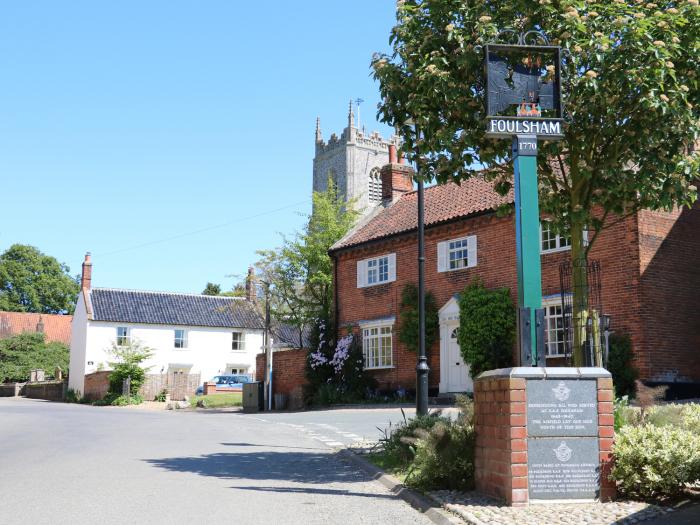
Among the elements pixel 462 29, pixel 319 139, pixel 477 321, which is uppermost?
pixel 319 139

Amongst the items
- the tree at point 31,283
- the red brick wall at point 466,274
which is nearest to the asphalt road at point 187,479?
the red brick wall at point 466,274

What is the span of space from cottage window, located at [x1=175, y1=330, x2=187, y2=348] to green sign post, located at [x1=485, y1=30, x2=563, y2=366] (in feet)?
153

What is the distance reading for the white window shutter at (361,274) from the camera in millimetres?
30380

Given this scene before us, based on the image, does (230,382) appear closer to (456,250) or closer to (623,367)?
(456,250)

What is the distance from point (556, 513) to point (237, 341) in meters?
49.8

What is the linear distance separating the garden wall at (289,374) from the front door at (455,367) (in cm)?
703

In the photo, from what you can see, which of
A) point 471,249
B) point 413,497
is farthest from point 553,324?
point 413,497

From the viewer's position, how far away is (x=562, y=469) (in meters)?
7.85

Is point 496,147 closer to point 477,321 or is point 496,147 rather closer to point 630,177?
point 630,177

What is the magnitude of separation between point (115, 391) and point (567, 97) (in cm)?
3410

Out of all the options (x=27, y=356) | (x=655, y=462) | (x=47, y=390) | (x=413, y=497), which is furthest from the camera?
(x=27, y=356)

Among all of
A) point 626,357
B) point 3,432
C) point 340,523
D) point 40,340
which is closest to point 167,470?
point 340,523

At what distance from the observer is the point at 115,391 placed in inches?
1563

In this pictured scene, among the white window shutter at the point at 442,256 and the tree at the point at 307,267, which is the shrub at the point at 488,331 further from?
the tree at the point at 307,267
